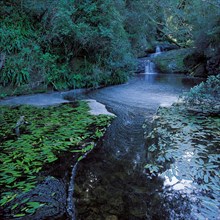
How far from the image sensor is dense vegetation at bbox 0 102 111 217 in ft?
8.18

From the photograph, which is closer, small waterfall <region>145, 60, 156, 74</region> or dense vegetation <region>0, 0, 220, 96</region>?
dense vegetation <region>0, 0, 220, 96</region>

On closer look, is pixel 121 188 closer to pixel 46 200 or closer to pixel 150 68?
pixel 46 200

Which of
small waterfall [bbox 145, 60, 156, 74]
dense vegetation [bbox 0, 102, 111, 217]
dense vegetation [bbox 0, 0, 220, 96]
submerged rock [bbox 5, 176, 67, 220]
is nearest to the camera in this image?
submerged rock [bbox 5, 176, 67, 220]

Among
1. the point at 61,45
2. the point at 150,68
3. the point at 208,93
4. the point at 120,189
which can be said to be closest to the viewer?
the point at 120,189

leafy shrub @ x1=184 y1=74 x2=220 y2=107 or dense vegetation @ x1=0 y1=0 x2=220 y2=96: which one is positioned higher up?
dense vegetation @ x1=0 y1=0 x2=220 y2=96

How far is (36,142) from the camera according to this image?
364 cm

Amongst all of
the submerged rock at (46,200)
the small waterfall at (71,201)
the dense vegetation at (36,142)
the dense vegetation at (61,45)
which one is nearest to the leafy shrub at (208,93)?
the dense vegetation at (36,142)

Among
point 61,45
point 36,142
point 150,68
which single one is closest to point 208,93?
point 36,142

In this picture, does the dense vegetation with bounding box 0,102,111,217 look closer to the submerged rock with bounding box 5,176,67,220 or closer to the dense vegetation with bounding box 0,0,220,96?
the submerged rock with bounding box 5,176,67,220

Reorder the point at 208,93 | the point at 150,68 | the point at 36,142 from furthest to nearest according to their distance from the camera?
the point at 150,68 → the point at 208,93 → the point at 36,142

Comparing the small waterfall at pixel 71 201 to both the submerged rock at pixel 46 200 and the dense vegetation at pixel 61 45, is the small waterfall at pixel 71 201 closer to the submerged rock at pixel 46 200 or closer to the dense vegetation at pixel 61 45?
the submerged rock at pixel 46 200

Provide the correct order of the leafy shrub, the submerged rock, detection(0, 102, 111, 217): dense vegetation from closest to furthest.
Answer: the submerged rock, detection(0, 102, 111, 217): dense vegetation, the leafy shrub

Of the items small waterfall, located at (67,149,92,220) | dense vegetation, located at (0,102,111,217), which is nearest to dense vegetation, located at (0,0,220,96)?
dense vegetation, located at (0,102,111,217)

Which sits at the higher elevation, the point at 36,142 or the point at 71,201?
the point at 36,142
